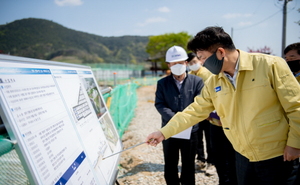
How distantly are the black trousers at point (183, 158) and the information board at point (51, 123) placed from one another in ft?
3.41

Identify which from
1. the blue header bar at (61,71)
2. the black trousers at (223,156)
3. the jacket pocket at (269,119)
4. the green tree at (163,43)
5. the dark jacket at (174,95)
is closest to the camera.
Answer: the blue header bar at (61,71)

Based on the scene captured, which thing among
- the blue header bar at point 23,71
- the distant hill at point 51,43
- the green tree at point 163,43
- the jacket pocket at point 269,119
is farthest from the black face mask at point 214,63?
the green tree at point 163,43

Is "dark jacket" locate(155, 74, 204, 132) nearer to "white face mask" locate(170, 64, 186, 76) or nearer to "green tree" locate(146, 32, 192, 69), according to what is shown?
"white face mask" locate(170, 64, 186, 76)

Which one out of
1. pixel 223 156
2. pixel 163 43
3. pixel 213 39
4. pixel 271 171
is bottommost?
pixel 223 156

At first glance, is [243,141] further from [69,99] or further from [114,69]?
[114,69]

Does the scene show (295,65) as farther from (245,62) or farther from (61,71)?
(61,71)

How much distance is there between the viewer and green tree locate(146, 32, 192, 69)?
65438 mm

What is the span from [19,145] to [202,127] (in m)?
3.85

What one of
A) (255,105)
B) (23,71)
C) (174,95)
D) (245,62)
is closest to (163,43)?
(174,95)

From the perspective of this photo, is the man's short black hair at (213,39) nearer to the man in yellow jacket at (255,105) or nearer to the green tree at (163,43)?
the man in yellow jacket at (255,105)

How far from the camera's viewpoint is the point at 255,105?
1639 mm

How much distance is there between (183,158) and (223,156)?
71cm

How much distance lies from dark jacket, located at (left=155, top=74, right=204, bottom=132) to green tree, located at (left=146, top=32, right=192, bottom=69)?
203 feet

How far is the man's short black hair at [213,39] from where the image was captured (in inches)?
69.5
